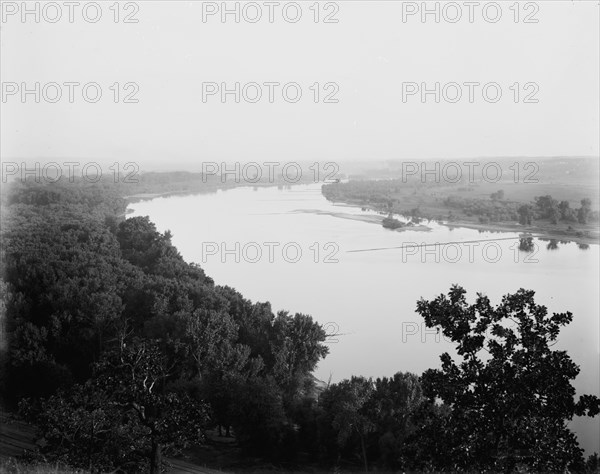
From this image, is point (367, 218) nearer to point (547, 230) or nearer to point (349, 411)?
point (547, 230)

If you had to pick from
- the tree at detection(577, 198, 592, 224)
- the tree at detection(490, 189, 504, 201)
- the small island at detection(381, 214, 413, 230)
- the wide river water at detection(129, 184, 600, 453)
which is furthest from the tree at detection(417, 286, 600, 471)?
the small island at detection(381, 214, 413, 230)

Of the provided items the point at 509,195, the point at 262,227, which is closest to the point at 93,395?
the point at 262,227

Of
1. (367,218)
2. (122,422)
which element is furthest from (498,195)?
(122,422)

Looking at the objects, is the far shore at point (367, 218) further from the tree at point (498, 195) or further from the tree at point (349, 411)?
the tree at point (349, 411)

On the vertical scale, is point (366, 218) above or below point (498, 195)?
below

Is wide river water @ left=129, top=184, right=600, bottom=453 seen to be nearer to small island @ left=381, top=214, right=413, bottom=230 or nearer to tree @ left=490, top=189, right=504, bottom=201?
small island @ left=381, top=214, right=413, bottom=230

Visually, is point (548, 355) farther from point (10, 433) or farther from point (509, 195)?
point (509, 195)
